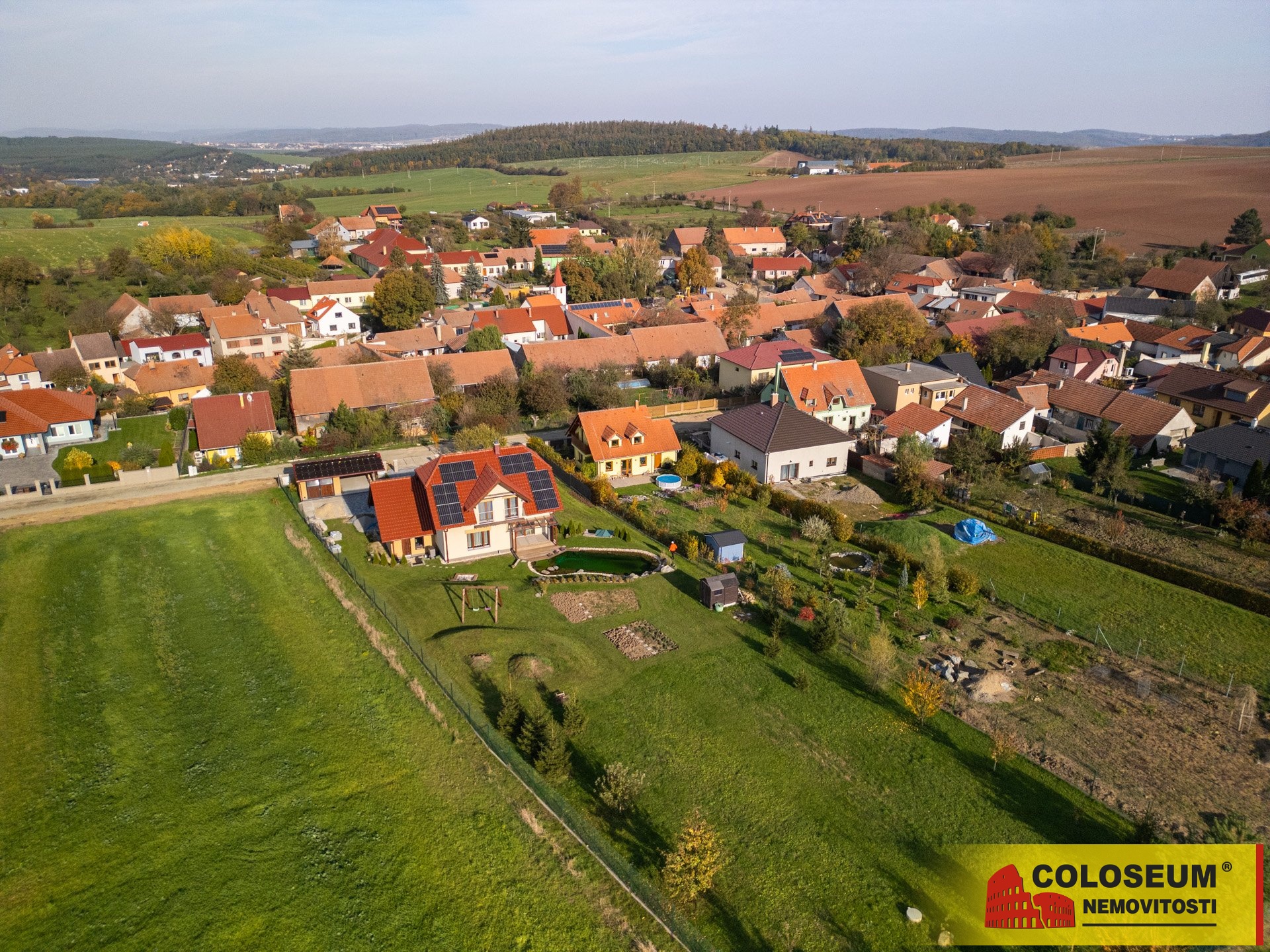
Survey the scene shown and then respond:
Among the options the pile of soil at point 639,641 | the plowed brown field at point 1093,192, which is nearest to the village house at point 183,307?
the pile of soil at point 639,641

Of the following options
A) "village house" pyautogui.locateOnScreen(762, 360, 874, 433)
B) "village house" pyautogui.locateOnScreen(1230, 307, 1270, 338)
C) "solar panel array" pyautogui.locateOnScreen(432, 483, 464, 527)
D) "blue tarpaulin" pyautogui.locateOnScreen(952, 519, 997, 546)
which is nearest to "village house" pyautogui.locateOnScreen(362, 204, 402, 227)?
"village house" pyautogui.locateOnScreen(762, 360, 874, 433)

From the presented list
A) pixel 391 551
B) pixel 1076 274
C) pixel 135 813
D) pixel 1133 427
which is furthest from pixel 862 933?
pixel 1076 274

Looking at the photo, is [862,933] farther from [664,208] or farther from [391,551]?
[664,208]

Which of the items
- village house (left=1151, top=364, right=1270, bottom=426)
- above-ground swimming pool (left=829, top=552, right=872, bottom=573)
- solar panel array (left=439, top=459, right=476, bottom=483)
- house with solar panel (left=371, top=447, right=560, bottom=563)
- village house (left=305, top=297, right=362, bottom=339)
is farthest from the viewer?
village house (left=305, top=297, right=362, bottom=339)

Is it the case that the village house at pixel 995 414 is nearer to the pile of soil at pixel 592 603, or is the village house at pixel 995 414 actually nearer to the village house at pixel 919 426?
the village house at pixel 919 426

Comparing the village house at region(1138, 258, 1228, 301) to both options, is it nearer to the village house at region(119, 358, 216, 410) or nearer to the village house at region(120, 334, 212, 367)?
the village house at region(119, 358, 216, 410)

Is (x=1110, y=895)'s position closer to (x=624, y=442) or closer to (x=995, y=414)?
(x=624, y=442)

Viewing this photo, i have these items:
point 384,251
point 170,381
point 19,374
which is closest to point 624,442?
point 170,381
